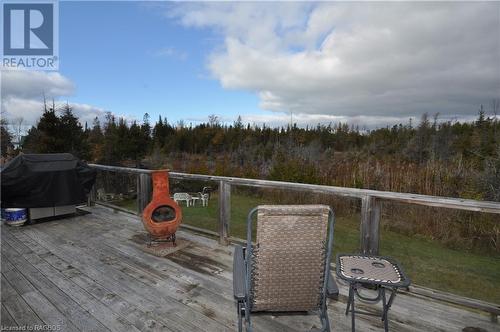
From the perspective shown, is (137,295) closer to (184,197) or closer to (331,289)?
(331,289)

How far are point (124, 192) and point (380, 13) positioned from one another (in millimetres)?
6939

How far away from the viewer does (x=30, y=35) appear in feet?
20.2

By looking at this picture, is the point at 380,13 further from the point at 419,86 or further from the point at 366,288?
the point at 419,86

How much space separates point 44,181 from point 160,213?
2.48 metres

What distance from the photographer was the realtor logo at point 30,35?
5.82 m

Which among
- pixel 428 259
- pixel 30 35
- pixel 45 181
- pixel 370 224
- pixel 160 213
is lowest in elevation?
pixel 428 259

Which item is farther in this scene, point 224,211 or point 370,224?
point 224,211

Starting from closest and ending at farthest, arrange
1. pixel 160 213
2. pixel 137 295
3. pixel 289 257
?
pixel 289 257 → pixel 137 295 → pixel 160 213

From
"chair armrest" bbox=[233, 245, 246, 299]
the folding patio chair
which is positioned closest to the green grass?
the folding patio chair

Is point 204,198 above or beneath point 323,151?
beneath

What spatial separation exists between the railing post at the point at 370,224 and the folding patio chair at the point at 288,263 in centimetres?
116

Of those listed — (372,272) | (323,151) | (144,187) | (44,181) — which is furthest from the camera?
(323,151)

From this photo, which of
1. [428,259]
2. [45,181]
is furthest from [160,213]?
[428,259]

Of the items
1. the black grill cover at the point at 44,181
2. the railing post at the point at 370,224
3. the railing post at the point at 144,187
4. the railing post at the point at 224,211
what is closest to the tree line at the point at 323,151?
the railing post at the point at 370,224
